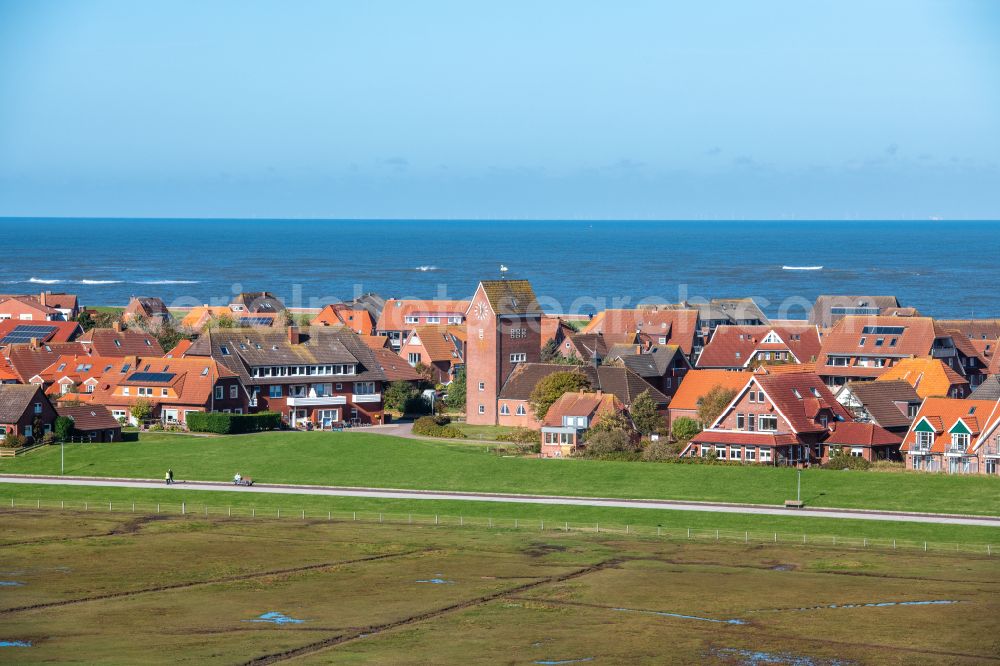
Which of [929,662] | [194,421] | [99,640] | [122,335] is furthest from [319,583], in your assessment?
[122,335]

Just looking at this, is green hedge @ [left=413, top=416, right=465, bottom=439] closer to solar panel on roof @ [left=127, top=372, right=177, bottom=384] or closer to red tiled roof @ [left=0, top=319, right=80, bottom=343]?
solar panel on roof @ [left=127, top=372, right=177, bottom=384]

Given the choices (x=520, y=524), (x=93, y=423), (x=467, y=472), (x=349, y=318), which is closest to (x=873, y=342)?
(x=467, y=472)

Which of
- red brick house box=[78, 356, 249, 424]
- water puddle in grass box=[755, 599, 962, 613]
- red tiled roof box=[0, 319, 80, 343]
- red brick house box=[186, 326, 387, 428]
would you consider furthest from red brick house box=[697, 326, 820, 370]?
water puddle in grass box=[755, 599, 962, 613]

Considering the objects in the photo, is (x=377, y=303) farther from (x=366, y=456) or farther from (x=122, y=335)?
(x=366, y=456)

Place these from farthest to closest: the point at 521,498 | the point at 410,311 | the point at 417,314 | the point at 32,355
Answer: the point at 410,311 < the point at 417,314 < the point at 32,355 < the point at 521,498

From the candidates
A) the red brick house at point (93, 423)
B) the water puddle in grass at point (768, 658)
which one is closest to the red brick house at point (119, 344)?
the red brick house at point (93, 423)

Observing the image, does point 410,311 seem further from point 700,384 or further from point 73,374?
point 700,384
